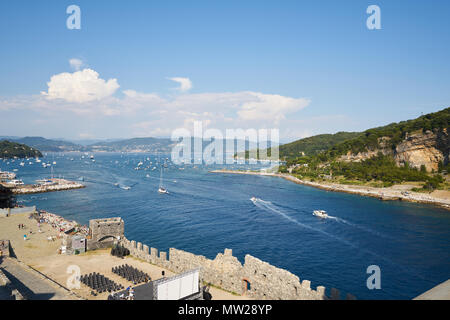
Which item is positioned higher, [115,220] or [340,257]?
[115,220]

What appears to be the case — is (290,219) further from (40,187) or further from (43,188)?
(40,187)

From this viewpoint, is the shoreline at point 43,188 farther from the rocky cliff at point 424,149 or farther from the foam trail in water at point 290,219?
the rocky cliff at point 424,149

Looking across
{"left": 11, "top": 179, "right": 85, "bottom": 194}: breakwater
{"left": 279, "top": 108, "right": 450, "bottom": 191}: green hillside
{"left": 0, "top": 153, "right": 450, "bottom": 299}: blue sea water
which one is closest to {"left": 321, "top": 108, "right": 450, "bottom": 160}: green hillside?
{"left": 279, "top": 108, "right": 450, "bottom": 191}: green hillside

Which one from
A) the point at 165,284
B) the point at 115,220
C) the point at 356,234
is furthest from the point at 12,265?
the point at 356,234

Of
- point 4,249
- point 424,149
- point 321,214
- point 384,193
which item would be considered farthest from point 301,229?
point 424,149
